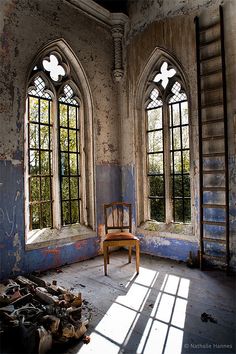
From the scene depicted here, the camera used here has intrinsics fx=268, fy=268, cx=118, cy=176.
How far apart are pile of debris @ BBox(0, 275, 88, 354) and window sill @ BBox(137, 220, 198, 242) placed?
2.11 m

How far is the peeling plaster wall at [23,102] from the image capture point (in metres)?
3.80

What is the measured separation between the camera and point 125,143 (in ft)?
17.7

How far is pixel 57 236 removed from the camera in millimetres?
4426

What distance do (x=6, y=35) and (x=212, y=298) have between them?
4.43 meters

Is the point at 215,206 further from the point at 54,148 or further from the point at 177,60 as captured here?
the point at 54,148

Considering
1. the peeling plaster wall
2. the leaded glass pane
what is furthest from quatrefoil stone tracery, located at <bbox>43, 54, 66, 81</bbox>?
the leaded glass pane

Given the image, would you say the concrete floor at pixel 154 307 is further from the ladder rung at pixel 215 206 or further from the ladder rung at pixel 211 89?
the ladder rung at pixel 211 89

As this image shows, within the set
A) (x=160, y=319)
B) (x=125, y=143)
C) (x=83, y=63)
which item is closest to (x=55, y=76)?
(x=83, y=63)

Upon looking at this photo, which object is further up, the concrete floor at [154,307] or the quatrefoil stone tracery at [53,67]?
the quatrefoil stone tracery at [53,67]

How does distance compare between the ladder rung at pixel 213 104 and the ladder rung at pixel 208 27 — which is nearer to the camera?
the ladder rung at pixel 213 104

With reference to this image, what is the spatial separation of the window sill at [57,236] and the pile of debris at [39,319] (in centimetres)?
109

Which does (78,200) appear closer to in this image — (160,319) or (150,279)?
(150,279)

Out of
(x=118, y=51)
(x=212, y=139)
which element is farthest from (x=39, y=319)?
(x=118, y=51)

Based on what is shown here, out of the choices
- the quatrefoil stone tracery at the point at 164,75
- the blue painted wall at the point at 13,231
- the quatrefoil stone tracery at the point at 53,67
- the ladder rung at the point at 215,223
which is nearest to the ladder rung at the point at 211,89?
the quatrefoil stone tracery at the point at 164,75
